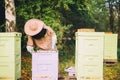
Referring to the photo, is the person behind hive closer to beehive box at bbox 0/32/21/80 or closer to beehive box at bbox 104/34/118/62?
beehive box at bbox 0/32/21/80

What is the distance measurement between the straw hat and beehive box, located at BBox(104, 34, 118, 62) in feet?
19.6

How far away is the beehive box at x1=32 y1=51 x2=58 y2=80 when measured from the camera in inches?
340

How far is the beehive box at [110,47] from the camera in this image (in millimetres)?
14173

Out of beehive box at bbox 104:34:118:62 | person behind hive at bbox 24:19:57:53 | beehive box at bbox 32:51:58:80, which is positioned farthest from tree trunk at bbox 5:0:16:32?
beehive box at bbox 104:34:118:62

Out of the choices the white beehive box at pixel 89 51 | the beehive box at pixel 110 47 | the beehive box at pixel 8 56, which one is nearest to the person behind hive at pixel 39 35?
the beehive box at pixel 8 56

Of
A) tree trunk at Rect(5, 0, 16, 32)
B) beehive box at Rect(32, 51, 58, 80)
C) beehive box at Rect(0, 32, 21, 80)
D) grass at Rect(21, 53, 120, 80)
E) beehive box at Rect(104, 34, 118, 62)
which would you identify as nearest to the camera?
beehive box at Rect(32, 51, 58, 80)

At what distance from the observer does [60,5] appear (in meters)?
14.5

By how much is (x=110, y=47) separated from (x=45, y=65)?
20.6ft

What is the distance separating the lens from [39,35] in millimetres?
9023

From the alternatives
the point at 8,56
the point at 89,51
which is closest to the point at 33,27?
the point at 8,56

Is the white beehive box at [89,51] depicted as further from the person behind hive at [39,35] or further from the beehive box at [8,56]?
the beehive box at [8,56]

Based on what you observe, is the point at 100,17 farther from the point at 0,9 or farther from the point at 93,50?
the point at 93,50

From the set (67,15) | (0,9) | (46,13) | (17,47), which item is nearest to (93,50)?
(17,47)

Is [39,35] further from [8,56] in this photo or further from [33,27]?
[8,56]
